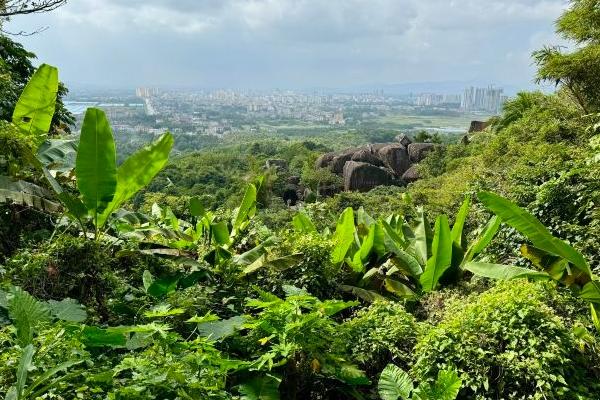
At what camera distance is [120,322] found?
9.61ft

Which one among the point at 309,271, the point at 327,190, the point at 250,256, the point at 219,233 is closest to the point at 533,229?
the point at 309,271

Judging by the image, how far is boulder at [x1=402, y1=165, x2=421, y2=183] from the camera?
1189 inches

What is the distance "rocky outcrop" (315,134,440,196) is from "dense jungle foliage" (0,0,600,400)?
25.6 meters

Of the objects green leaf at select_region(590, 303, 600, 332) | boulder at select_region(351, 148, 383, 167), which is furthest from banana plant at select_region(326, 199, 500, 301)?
boulder at select_region(351, 148, 383, 167)

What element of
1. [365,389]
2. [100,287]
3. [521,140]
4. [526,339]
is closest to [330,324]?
[365,389]

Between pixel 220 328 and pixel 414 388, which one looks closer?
pixel 220 328

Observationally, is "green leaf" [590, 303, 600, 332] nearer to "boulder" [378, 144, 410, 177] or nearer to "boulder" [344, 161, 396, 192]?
"boulder" [344, 161, 396, 192]

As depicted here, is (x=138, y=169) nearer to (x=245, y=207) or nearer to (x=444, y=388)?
(x=245, y=207)

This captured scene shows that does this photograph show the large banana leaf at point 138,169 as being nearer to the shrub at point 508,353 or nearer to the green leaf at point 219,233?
the green leaf at point 219,233

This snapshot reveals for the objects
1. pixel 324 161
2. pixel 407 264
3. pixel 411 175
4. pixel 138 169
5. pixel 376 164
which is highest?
pixel 138 169

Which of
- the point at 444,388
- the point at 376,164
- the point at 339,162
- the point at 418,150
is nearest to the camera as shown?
the point at 444,388

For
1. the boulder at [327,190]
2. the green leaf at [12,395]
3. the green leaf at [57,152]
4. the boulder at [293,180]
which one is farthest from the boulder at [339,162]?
the green leaf at [12,395]

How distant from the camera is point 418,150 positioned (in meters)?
32.6

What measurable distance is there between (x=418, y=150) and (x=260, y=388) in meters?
31.7
